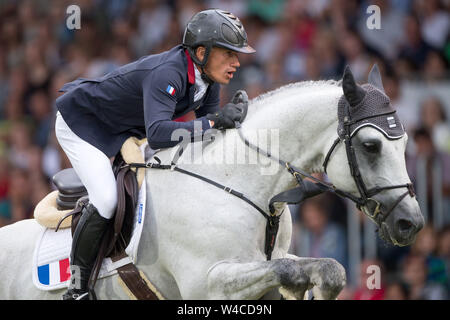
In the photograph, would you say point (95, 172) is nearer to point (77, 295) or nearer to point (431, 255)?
point (77, 295)

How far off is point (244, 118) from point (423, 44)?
5830mm

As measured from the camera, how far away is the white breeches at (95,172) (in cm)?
505

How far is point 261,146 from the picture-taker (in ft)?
16.0

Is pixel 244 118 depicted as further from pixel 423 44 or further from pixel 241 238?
pixel 423 44

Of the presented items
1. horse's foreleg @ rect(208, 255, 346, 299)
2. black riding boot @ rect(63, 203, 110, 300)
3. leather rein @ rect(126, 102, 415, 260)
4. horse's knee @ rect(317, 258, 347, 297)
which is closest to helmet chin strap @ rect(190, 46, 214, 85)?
leather rein @ rect(126, 102, 415, 260)

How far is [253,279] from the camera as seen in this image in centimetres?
452

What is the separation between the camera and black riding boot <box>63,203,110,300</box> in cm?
508

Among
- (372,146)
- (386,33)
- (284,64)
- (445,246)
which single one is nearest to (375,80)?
(372,146)

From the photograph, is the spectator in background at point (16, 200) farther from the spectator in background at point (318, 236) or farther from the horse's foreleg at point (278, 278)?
the horse's foreleg at point (278, 278)

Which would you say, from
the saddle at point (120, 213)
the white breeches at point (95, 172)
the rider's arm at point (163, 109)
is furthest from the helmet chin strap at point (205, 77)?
the white breeches at point (95, 172)

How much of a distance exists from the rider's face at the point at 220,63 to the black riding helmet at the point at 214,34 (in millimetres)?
68

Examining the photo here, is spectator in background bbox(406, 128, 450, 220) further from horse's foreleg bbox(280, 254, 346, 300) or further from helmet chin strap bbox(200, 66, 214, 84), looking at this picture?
→ horse's foreleg bbox(280, 254, 346, 300)

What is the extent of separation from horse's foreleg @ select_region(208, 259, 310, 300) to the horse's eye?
83 cm
